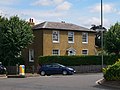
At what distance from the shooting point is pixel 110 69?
2384 cm

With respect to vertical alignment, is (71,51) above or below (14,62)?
above

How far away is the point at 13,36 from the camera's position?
153 feet

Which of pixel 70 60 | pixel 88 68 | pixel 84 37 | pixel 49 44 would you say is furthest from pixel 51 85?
pixel 84 37

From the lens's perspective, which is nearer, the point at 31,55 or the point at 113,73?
the point at 113,73

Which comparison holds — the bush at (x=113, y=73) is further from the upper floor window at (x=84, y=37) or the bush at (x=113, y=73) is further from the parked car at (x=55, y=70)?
the upper floor window at (x=84, y=37)

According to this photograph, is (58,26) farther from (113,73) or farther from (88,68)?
(113,73)

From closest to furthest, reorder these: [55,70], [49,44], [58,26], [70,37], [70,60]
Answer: [55,70]
[70,60]
[49,44]
[58,26]
[70,37]

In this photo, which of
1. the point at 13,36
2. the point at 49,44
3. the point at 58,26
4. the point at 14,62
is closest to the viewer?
the point at 13,36

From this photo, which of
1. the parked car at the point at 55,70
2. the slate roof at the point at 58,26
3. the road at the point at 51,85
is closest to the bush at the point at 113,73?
the road at the point at 51,85

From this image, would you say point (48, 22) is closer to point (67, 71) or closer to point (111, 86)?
point (67, 71)

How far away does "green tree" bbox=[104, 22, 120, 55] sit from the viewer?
173ft

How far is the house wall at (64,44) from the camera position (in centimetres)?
5238

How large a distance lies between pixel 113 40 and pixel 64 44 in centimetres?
742

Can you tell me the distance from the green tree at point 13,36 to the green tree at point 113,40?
1218 centimetres
